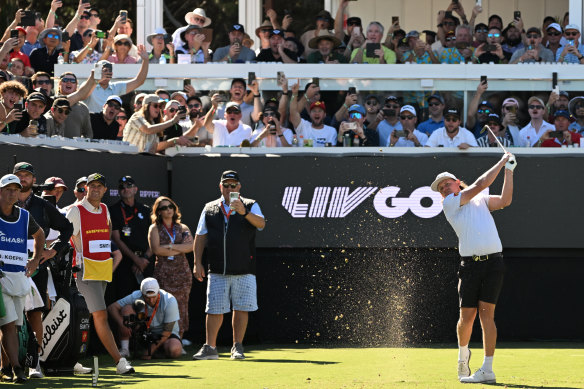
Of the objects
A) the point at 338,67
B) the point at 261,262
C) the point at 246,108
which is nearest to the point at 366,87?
the point at 338,67

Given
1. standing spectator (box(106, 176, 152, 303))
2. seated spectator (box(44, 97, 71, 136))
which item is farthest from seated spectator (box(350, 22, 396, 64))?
seated spectator (box(44, 97, 71, 136))

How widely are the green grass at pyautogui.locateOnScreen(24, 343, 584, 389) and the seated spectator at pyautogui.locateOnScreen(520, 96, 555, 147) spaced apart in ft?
9.12

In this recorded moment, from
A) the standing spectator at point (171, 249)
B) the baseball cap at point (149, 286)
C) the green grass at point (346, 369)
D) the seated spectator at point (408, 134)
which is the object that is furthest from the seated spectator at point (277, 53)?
the baseball cap at point (149, 286)

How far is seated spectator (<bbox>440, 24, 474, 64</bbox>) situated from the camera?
16170 mm

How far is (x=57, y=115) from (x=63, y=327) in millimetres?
3319

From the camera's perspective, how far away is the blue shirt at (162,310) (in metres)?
12.3

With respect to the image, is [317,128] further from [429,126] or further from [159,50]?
[159,50]

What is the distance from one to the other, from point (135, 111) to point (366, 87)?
3057mm

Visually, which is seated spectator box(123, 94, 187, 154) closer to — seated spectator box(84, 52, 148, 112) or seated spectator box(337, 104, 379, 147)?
seated spectator box(84, 52, 148, 112)

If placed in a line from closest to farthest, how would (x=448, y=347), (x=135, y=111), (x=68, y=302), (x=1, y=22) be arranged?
(x=68, y=302) → (x=448, y=347) → (x=135, y=111) → (x=1, y=22)

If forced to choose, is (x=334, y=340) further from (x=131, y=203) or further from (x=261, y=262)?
(x=131, y=203)

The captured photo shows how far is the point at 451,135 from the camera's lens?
14.5m

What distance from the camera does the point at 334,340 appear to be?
1421 cm

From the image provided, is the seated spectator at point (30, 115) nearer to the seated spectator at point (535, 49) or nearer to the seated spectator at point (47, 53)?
the seated spectator at point (47, 53)
